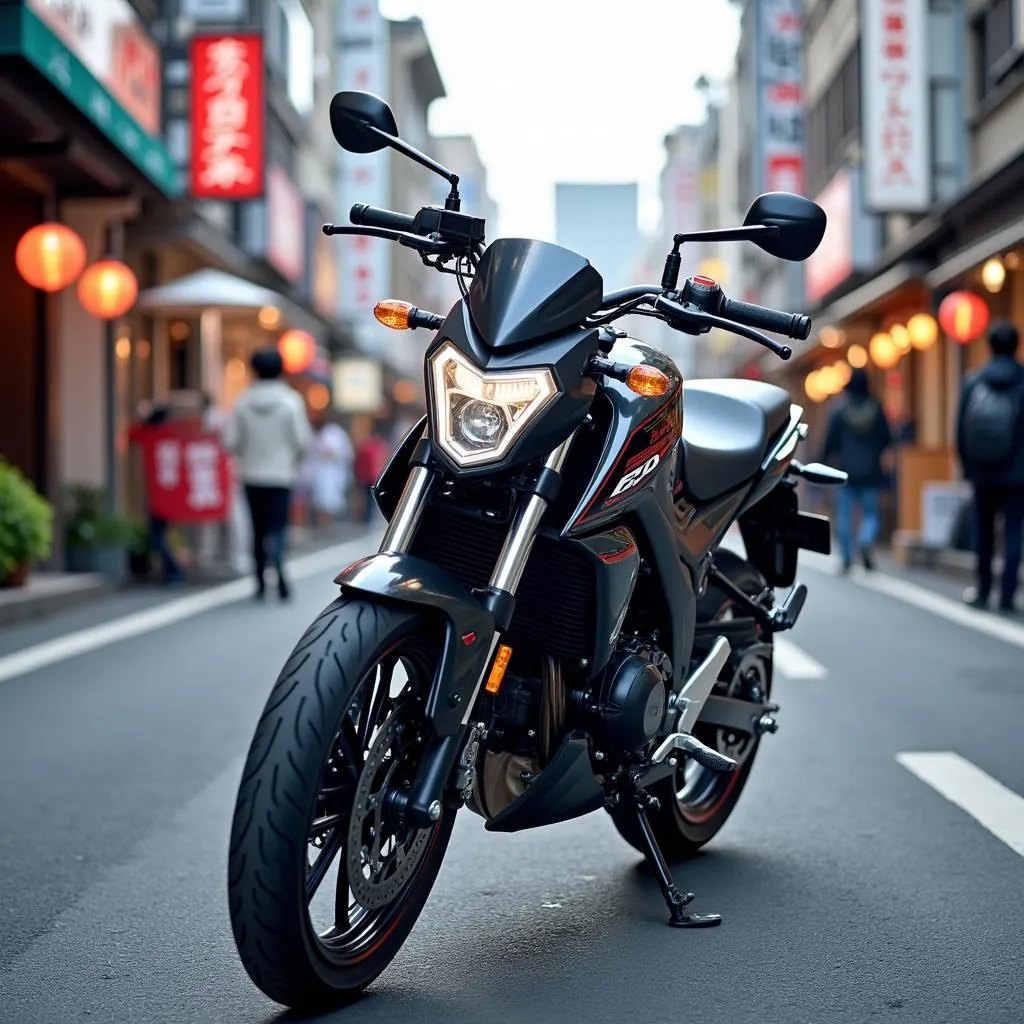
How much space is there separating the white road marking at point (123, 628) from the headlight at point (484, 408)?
5.28 meters

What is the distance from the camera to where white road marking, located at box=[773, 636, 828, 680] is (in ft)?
26.2

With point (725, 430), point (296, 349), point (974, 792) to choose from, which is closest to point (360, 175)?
point (296, 349)

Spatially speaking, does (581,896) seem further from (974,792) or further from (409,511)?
(974,792)

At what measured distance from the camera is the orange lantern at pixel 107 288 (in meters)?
14.0

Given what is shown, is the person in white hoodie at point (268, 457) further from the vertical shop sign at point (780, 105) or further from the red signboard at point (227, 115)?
the vertical shop sign at point (780, 105)

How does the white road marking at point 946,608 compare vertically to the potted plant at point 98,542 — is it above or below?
below

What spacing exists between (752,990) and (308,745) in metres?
1.02

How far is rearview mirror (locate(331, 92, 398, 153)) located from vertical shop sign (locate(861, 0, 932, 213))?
55.4 feet

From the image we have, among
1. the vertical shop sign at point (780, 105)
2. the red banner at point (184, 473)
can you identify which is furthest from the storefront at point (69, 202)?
the vertical shop sign at point (780, 105)

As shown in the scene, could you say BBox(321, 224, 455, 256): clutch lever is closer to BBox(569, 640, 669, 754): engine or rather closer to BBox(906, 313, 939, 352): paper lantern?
BBox(569, 640, 669, 754): engine

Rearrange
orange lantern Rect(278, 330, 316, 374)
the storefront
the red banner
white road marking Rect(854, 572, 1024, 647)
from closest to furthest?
white road marking Rect(854, 572, 1024, 647)
the storefront
the red banner
orange lantern Rect(278, 330, 316, 374)

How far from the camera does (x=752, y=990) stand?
318cm

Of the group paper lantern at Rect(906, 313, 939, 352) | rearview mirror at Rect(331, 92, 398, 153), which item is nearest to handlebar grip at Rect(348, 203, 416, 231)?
rearview mirror at Rect(331, 92, 398, 153)

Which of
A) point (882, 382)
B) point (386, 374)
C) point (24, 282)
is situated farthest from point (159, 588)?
point (386, 374)
